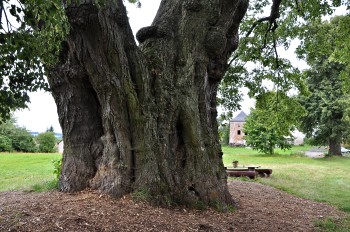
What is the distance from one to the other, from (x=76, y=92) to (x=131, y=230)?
276 cm

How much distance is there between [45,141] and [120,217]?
3140 cm

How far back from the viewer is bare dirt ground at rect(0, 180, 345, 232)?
4.33 metres

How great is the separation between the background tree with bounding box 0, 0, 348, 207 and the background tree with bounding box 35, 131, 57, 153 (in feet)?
95.9

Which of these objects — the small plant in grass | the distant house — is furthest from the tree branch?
the distant house

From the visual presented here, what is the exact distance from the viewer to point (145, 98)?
5.71 m

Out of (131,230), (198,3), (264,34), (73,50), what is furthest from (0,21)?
(264,34)

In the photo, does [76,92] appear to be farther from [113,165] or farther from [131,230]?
[131,230]

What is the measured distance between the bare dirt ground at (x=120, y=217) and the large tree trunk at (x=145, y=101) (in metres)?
0.35

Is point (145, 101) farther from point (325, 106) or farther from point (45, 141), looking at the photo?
point (45, 141)

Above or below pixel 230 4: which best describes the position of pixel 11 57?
below

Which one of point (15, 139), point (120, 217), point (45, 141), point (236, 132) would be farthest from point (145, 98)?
point (236, 132)

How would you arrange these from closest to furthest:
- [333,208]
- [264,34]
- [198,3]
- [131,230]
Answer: [131,230], [198,3], [333,208], [264,34]

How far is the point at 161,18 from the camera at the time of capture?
686 cm

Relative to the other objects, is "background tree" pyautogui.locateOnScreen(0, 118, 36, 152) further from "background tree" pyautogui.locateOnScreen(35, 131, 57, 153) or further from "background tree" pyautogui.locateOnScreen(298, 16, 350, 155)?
"background tree" pyautogui.locateOnScreen(298, 16, 350, 155)
